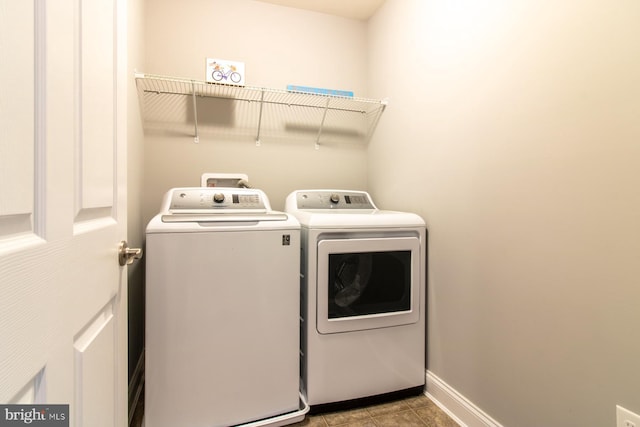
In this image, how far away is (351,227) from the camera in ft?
5.04

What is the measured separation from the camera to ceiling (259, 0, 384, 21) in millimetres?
2191

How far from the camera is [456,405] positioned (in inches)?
58.0

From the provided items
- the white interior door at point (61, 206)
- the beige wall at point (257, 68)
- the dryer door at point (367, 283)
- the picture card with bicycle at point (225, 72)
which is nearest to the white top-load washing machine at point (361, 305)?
the dryer door at point (367, 283)

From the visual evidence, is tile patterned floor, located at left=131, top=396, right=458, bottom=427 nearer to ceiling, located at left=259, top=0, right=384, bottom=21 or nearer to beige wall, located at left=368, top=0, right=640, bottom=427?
beige wall, located at left=368, top=0, right=640, bottom=427

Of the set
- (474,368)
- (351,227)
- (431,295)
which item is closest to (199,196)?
(351,227)

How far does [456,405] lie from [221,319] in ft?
4.03

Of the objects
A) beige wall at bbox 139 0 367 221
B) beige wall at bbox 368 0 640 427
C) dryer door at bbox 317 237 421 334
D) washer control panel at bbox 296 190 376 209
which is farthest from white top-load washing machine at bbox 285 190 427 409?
beige wall at bbox 139 0 367 221

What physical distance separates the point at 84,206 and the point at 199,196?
1.03 meters

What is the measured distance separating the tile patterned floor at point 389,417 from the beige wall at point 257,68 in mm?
1378

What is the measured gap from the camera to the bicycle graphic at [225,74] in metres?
1.93

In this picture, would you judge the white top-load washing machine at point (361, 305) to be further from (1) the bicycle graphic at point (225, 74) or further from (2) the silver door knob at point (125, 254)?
(1) the bicycle graphic at point (225, 74)

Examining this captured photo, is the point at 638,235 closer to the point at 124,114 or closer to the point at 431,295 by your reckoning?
the point at 431,295

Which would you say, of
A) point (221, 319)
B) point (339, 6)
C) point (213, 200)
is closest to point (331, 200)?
point (213, 200)

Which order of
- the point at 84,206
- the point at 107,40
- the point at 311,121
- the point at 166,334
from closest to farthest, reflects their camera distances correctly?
the point at 84,206
the point at 107,40
the point at 166,334
the point at 311,121
